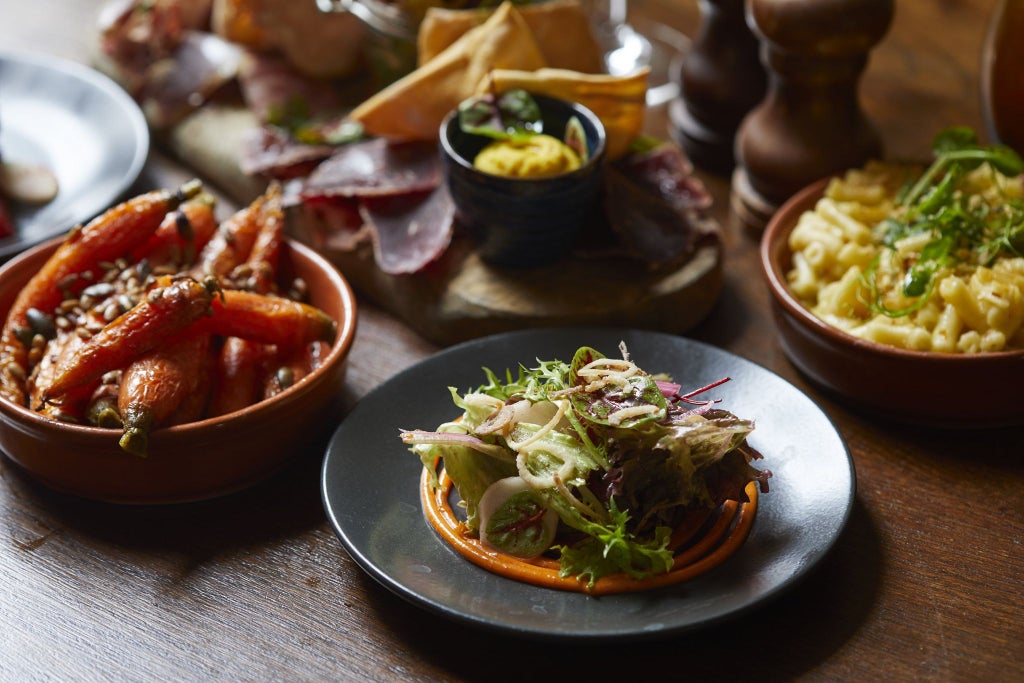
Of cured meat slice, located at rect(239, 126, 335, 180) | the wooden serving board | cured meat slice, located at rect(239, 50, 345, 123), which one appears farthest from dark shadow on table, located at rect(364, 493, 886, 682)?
cured meat slice, located at rect(239, 50, 345, 123)

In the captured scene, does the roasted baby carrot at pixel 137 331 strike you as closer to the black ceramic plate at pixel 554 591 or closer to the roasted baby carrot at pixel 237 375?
the roasted baby carrot at pixel 237 375

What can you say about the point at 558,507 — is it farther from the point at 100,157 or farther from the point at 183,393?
the point at 100,157

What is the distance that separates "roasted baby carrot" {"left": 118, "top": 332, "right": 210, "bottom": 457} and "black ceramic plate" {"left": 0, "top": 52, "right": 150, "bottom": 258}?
0.65 m

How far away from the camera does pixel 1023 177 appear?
1699mm

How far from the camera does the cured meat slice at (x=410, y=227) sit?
1.76 meters

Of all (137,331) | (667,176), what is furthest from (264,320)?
(667,176)

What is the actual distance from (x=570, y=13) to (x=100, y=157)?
39.8 inches

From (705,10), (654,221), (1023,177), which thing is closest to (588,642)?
(654,221)

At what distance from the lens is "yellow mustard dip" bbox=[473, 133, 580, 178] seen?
167cm

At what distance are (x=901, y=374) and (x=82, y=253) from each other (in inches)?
47.9

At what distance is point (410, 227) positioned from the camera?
182 cm

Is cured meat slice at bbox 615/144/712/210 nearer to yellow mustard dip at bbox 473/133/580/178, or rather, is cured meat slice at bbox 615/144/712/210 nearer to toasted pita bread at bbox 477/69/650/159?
toasted pita bread at bbox 477/69/650/159

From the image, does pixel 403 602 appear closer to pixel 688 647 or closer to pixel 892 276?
pixel 688 647

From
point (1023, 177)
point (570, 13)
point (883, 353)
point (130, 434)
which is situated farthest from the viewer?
point (570, 13)
